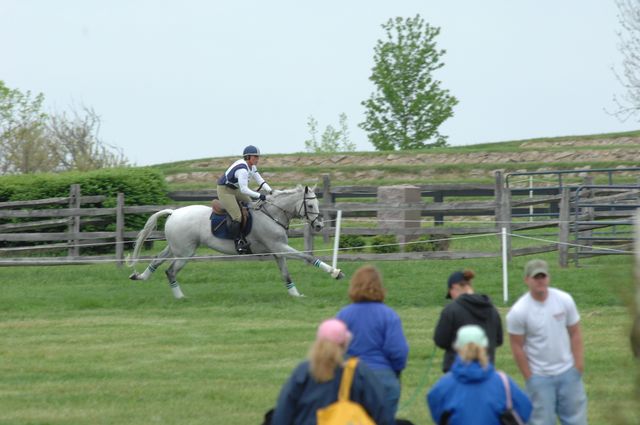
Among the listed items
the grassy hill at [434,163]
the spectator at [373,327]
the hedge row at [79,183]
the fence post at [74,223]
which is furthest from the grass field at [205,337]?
the grassy hill at [434,163]

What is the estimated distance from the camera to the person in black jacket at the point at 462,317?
951cm

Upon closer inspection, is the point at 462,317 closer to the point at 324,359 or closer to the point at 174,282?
the point at 324,359

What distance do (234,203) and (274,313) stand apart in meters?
2.72

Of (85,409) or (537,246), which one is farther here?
(537,246)

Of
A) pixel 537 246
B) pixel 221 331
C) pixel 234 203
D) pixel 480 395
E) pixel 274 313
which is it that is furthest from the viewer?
pixel 537 246

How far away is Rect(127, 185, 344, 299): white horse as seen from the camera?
71.5 ft

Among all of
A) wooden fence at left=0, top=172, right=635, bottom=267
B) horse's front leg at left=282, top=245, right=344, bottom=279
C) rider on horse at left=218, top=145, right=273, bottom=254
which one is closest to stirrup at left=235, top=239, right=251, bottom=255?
rider on horse at left=218, top=145, right=273, bottom=254

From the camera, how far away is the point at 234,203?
21688 millimetres

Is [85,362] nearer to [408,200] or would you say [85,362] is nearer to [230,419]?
[230,419]

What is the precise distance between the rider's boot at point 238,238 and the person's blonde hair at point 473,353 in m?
14.1

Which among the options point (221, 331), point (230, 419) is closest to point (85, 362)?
point (221, 331)

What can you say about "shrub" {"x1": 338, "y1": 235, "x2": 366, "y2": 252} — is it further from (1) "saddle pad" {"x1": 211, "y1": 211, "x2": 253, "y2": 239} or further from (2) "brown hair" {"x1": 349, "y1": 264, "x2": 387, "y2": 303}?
(2) "brown hair" {"x1": 349, "y1": 264, "x2": 387, "y2": 303}

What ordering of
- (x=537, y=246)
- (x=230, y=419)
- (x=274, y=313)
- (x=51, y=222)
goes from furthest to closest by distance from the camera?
(x=51, y=222) < (x=537, y=246) < (x=274, y=313) < (x=230, y=419)

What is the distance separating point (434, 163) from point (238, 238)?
73.1 ft
